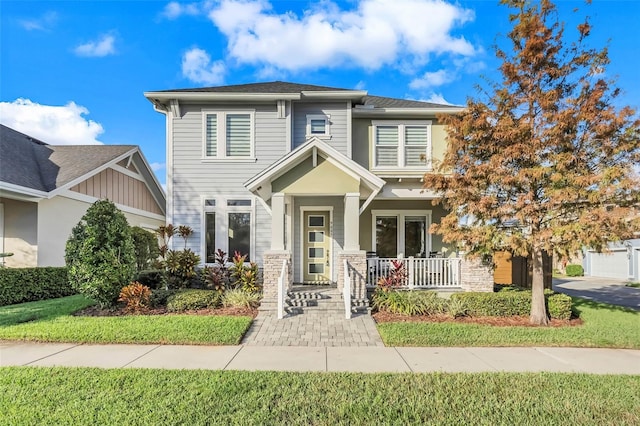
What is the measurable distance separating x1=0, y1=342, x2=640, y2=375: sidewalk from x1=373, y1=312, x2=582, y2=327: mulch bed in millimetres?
1474

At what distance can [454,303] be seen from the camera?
8.11 meters

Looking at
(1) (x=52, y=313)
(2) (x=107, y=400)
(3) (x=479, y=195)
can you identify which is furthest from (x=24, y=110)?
(3) (x=479, y=195)

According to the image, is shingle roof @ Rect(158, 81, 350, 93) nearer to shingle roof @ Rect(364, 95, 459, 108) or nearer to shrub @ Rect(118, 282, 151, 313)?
shingle roof @ Rect(364, 95, 459, 108)

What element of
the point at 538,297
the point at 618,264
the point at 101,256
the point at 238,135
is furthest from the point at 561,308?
the point at 618,264

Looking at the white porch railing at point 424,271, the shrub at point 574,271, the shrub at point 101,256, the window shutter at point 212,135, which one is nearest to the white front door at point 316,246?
the white porch railing at point 424,271

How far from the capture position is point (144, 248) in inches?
489

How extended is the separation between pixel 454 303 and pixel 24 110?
22.5 meters

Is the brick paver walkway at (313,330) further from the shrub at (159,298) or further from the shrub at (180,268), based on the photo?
the shrub at (180,268)

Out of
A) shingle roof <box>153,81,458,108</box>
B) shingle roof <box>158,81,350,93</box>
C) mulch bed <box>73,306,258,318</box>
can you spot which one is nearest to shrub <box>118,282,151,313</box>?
mulch bed <box>73,306,258,318</box>

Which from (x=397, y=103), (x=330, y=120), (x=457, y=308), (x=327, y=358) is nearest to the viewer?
(x=327, y=358)

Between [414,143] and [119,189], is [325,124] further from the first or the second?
[119,189]

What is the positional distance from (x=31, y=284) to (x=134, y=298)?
4638mm

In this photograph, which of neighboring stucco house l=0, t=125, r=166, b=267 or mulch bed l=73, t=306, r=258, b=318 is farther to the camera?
neighboring stucco house l=0, t=125, r=166, b=267

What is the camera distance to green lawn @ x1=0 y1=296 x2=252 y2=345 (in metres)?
6.19
